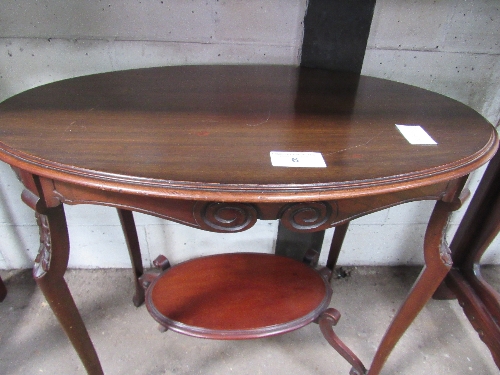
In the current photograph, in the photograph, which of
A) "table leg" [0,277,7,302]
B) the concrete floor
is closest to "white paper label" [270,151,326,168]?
the concrete floor

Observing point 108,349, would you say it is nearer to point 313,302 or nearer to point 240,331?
point 240,331

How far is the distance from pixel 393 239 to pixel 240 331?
2.74ft

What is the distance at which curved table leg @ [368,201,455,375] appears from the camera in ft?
2.32

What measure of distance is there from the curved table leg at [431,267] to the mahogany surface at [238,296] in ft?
0.73

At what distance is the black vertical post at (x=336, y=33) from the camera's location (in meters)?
0.98

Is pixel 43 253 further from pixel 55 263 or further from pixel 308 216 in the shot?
pixel 308 216

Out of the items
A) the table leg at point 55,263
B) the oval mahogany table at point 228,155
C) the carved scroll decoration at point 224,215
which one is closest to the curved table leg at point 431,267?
the oval mahogany table at point 228,155

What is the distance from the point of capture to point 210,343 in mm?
1190

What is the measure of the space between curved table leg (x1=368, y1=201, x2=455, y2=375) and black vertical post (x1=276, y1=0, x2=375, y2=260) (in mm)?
549

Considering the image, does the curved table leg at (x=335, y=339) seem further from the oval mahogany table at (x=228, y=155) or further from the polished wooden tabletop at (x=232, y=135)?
the polished wooden tabletop at (x=232, y=135)

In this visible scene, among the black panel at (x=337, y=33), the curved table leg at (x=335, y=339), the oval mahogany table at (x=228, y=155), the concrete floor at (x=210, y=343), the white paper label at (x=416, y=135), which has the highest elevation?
the black panel at (x=337, y=33)

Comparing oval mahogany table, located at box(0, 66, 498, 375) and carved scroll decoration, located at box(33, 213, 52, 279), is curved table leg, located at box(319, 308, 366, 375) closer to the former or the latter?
oval mahogany table, located at box(0, 66, 498, 375)

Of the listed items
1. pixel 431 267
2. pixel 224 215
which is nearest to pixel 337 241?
pixel 431 267

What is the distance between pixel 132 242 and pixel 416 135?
897mm
